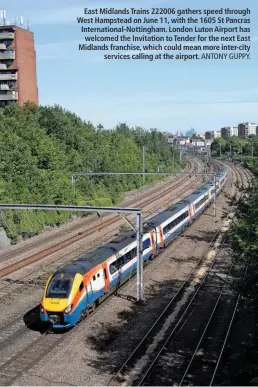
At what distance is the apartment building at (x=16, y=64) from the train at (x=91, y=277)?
60261mm

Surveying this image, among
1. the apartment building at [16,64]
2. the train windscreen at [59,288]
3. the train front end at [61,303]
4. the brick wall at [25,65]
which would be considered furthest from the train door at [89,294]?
the brick wall at [25,65]

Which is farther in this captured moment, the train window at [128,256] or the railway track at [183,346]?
the train window at [128,256]

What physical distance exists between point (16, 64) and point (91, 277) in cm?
7056

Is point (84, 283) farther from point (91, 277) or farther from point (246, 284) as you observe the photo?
point (246, 284)

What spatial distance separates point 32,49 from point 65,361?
261 ft

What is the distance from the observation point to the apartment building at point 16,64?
84.8m

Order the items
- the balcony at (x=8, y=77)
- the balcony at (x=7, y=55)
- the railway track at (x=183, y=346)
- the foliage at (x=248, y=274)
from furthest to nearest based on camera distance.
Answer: the balcony at (x=8, y=77) < the balcony at (x=7, y=55) < the railway track at (x=183, y=346) < the foliage at (x=248, y=274)

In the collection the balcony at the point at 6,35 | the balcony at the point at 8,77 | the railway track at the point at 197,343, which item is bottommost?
the railway track at the point at 197,343

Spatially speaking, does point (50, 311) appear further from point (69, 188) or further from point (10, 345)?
point (69, 188)

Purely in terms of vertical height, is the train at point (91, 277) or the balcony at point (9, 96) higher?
the balcony at point (9, 96)

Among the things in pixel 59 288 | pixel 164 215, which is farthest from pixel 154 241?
pixel 59 288

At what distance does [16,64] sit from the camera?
85062 millimetres

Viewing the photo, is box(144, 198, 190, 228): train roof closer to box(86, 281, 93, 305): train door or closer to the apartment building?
box(86, 281, 93, 305): train door

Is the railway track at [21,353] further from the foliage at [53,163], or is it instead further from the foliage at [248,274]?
the foliage at [53,163]
